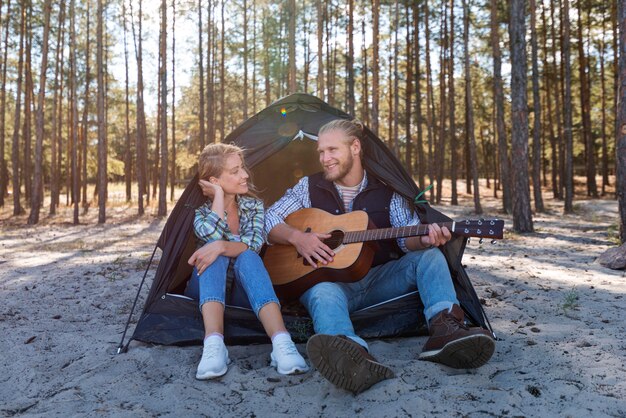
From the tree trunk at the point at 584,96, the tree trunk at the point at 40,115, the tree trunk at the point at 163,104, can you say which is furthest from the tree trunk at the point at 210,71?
the tree trunk at the point at 584,96

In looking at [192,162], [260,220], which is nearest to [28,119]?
[192,162]

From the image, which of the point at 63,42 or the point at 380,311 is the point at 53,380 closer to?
the point at 380,311

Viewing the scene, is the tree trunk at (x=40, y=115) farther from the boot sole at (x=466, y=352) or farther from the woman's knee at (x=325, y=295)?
the boot sole at (x=466, y=352)

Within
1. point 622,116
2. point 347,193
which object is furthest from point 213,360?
point 622,116

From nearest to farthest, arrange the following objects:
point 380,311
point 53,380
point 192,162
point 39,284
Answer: point 53,380
point 380,311
point 39,284
point 192,162

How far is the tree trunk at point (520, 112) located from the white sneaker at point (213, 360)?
856cm

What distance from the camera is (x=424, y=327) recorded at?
140 inches

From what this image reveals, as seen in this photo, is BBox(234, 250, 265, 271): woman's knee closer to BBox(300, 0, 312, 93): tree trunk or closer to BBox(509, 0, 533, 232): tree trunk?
BBox(509, 0, 533, 232): tree trunk

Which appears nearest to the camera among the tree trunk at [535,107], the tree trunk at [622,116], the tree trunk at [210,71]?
the tree trunk at [622,116]

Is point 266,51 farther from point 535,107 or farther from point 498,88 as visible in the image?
point 535,107

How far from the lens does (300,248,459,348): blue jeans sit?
2834 millimetres

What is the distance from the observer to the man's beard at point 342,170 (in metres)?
3.57

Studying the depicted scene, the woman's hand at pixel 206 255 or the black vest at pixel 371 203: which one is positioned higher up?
the black vest at pixel 371 203

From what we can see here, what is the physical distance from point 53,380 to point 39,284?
3.15m
